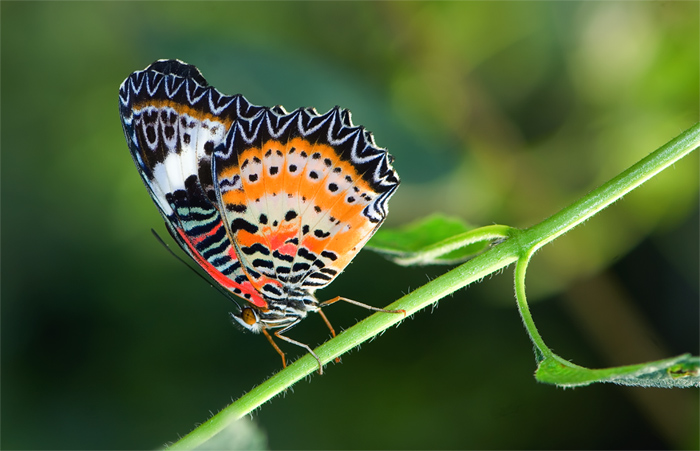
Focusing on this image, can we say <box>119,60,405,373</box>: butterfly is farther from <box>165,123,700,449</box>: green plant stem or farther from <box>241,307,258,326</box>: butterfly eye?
<box>165,123,700,449</box>: green plant stem

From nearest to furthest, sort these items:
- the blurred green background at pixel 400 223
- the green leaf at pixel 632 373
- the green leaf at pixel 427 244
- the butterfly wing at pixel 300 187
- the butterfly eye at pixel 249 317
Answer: the green leaf at pixel 632 373 < the green leaf at pixel 427 244 < the butterfly wing at pixel 300 187 < the butterfly eye at pixel 249 317 < the blurred green background at pixel 400 223

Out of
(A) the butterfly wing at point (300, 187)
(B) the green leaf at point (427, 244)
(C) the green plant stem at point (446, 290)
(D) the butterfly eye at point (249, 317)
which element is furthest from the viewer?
(D) the butterfly eye at point (249, 317)

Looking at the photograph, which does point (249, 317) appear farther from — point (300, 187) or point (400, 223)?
point (400, 223)

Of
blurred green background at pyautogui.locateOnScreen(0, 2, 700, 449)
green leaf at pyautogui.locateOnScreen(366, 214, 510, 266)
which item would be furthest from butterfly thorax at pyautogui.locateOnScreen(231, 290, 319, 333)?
blurred green background at pyautogui.locateOnScreen(0, 2, 700, 449)

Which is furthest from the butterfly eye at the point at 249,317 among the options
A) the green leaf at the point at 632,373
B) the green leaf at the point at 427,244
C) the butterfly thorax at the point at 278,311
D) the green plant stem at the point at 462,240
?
the green leaf at the point at 632,373

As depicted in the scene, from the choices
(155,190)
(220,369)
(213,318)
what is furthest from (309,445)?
(155,190)

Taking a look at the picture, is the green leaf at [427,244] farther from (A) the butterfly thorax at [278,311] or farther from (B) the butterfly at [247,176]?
(A) the butterfly thorax at [278,311]
